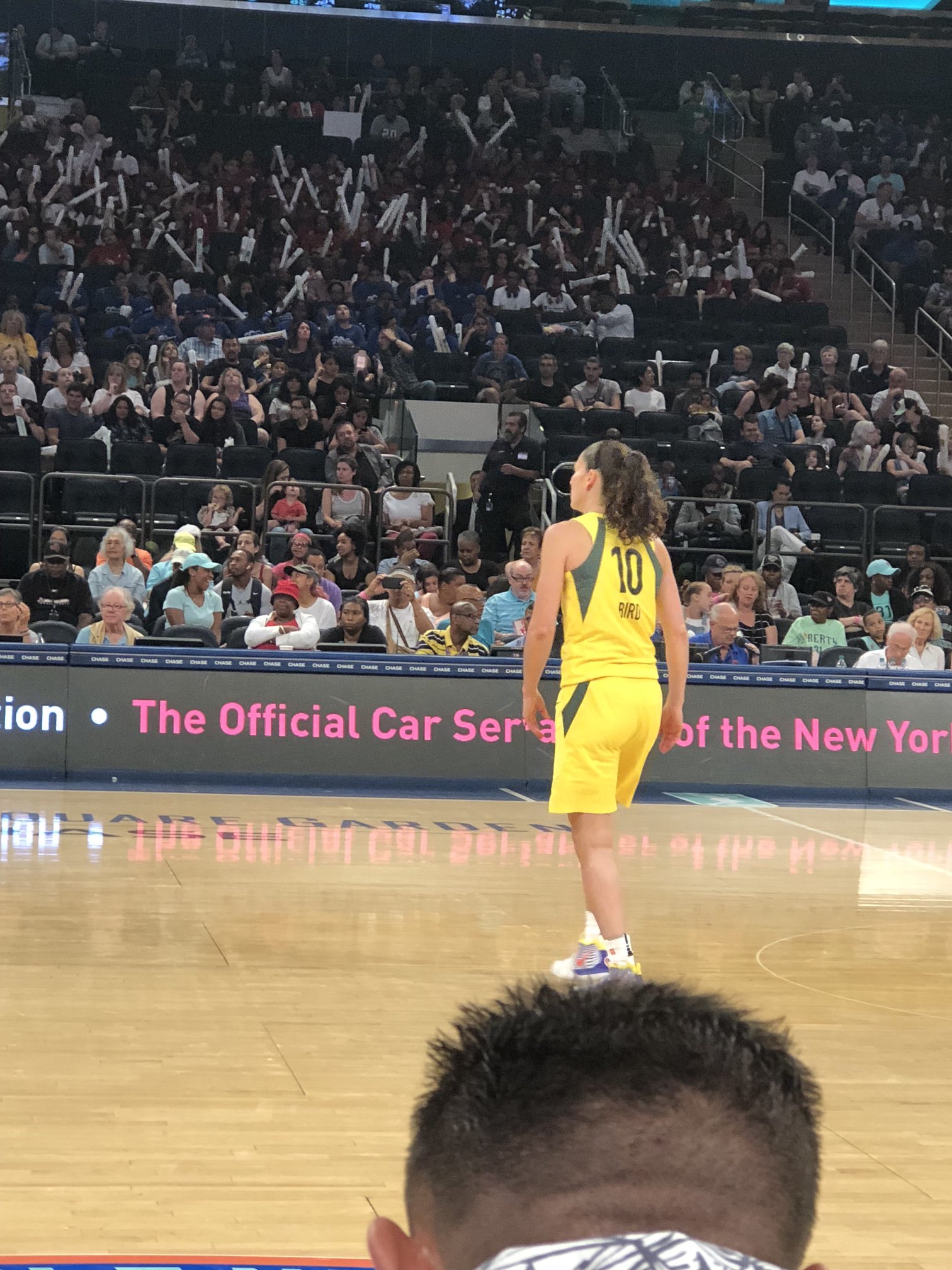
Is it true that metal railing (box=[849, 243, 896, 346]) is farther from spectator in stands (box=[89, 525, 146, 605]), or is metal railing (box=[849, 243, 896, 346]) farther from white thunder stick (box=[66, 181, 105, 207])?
spectator in stands (box=[89, 525, 146, 605])

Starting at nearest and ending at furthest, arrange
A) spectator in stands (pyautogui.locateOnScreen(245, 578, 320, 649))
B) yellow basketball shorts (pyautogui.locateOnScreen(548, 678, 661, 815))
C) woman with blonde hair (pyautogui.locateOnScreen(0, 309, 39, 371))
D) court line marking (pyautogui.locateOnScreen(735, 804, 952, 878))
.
Answer: yellow basketball shorts (pyautogui.locateOnScreen(548, 678, 661, 815)), court line marking (pyautogui.locateOnScreen(735, 804, 952, 878)), spectator in stands (pyautogui.locateOnScreen(245, 578, 320, 649)), woman with blonde hair (pyautogui.locateOnScreen(0, 309, 39, 371))

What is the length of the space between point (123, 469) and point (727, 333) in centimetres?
876

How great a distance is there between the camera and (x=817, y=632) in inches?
578

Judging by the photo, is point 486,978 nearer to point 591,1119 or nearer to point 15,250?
point 591,1119

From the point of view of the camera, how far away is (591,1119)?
93cm

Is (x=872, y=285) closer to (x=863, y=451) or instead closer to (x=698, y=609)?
(x=863, y=451)

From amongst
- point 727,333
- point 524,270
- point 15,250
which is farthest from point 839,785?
point 15,250

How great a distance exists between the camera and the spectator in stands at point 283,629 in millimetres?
13000

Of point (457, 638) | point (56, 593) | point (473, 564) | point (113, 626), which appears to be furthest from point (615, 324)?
point (113, 626)

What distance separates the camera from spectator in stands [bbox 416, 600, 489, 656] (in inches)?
523

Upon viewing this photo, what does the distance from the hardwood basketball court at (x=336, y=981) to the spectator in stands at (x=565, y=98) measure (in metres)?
17.4

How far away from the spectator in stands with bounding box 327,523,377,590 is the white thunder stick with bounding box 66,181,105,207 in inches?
346

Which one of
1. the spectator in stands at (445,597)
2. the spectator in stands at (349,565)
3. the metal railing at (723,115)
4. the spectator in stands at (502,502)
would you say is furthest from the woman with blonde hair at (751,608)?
the metal railing at (723,115)

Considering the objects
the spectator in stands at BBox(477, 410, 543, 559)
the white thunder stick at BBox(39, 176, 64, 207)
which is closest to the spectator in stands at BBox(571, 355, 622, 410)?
the spectator in stands at BBox(477, 410, 543, 559)
